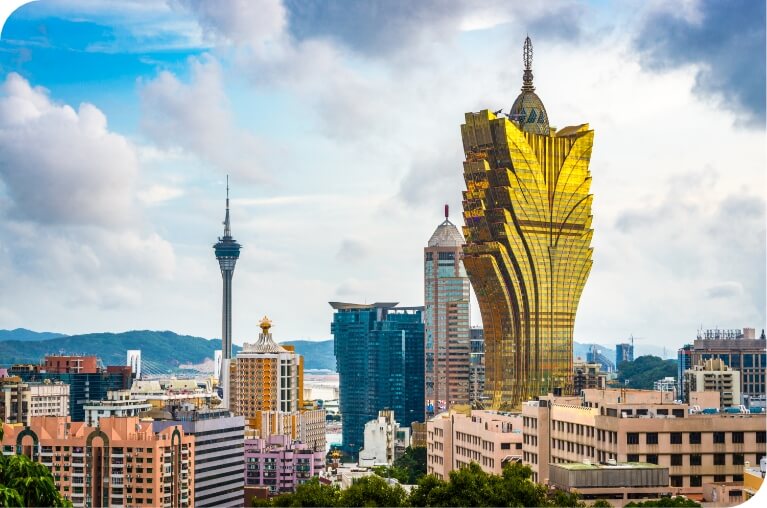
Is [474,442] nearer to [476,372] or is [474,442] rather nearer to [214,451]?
[214,451]

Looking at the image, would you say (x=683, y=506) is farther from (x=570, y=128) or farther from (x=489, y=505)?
(x=570, y=128)

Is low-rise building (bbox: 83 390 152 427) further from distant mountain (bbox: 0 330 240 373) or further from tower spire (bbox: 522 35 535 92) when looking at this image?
distant mountain (bbox: 0 330 240 373)

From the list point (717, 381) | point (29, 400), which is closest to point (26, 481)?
point (29, 400)

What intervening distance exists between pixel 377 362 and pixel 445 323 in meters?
3.88

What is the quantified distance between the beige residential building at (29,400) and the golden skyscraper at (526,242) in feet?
55.8

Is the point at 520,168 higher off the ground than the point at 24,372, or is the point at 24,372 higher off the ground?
the point at 520,168

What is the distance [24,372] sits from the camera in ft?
195

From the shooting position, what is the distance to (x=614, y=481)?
16.6 m

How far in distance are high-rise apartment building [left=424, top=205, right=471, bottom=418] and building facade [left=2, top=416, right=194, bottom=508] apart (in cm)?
3033

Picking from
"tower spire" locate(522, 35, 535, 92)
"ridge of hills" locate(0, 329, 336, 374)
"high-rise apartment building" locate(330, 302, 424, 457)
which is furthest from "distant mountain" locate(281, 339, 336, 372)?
"tower spire" locate(522, 35, 535, 92)

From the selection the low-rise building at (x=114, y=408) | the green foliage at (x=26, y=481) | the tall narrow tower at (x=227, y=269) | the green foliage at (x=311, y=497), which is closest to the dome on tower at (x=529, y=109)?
the low-rise building at (x=114, y=408)

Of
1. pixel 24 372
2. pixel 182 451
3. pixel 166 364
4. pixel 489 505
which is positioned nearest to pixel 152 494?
pixel 182 451

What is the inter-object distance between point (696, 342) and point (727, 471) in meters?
41.7

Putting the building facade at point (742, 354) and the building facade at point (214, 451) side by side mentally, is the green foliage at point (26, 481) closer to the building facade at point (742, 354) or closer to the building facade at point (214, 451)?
the building facade at point (214, 451)
